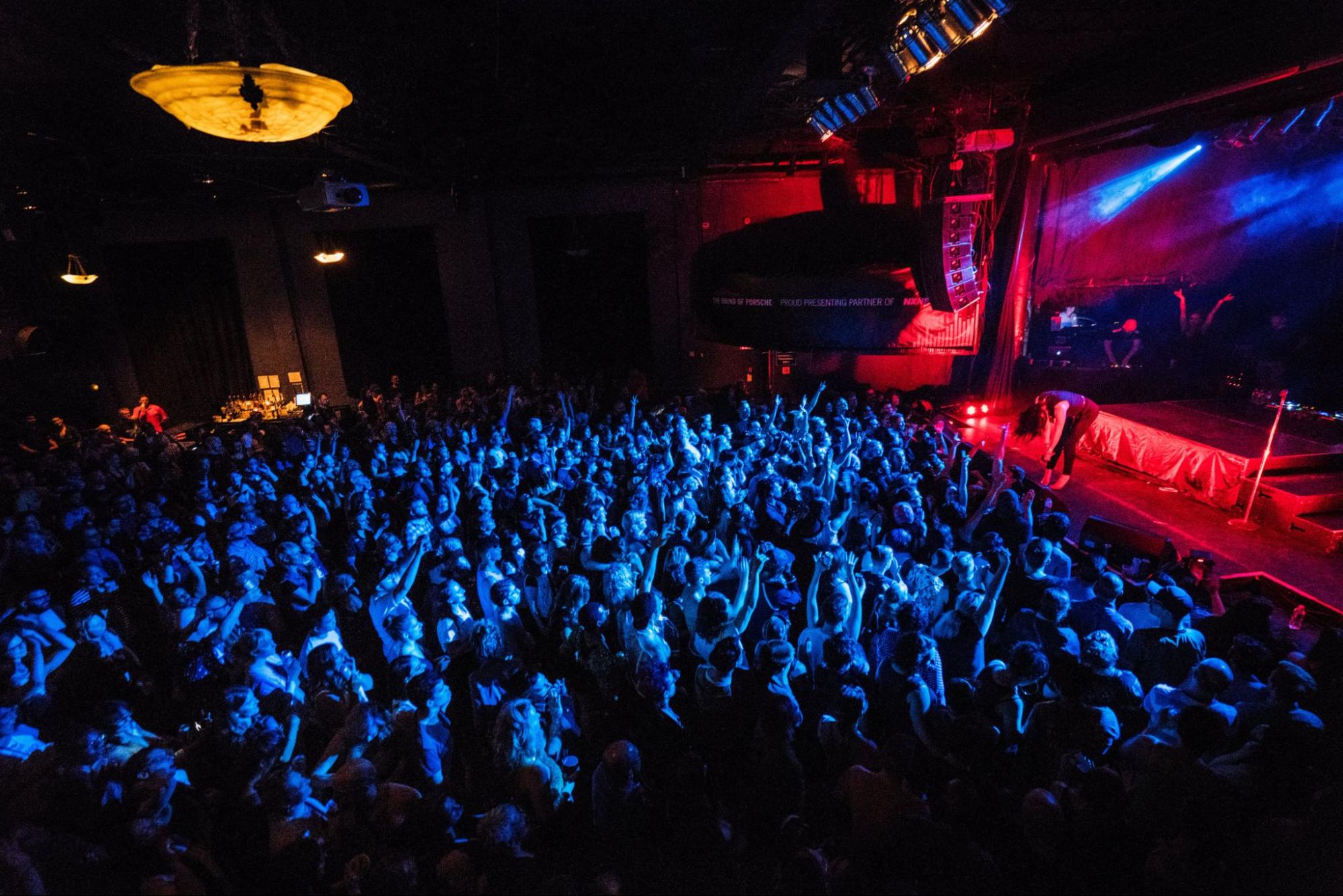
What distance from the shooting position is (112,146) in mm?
6086

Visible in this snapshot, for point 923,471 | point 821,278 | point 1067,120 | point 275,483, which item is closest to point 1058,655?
point 923,471

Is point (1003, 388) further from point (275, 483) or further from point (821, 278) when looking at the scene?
point (275, 483)

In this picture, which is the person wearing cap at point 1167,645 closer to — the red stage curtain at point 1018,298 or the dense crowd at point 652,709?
the dense crowd at point 652,709

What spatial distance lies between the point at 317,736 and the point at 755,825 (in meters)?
1.99

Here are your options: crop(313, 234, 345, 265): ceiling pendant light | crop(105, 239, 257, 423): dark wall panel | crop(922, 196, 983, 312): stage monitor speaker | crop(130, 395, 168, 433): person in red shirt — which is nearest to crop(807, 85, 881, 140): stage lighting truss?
crop(922, 196, 983, 312): stage monitor speaker

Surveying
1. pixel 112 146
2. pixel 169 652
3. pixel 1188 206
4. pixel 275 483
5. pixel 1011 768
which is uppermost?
pixel 112 146

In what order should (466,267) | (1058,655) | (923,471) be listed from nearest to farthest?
(1058,655)
(923,471)
(466,267)

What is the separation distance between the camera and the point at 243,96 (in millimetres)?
1874

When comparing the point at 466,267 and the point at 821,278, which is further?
the point at 466,267

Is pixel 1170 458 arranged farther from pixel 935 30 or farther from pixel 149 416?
pixel 149 416

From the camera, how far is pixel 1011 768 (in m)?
2.40

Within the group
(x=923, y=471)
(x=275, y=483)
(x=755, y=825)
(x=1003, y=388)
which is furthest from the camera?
(x=1003, y=388)

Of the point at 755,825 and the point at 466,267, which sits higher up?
the point at 466,267

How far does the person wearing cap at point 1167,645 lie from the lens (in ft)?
8.91
